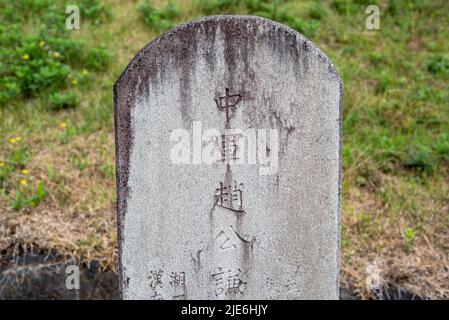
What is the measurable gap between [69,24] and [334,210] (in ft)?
11.1

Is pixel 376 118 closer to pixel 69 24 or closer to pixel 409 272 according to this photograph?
pixel 409 272

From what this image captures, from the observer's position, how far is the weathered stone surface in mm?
2332

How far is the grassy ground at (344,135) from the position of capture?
362cm

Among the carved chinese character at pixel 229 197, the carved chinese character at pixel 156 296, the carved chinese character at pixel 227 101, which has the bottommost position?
the carved chinese character at pixel 156 296

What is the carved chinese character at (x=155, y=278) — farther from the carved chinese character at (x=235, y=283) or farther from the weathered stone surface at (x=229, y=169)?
the carved chinese character at (x=235, y=283)

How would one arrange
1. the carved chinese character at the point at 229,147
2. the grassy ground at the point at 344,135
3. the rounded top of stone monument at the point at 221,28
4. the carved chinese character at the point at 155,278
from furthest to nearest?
the grassy ground at the point at 344,135, the carved chinese character at the point at 155,278, the carved chinese character at the point at 229,147, the rounded top of stone monument at the point at 221,28

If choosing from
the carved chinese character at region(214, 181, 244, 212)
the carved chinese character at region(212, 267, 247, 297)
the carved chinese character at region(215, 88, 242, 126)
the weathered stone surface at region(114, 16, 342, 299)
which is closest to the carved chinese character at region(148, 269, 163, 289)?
the weathered stone surface at region(114, 16, 342, 299)

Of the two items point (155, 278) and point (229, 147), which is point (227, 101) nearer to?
point (229, 147)

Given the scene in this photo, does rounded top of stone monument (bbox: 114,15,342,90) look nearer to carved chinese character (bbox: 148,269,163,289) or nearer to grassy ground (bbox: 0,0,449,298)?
carved chinese character (bbox: 148,269,163,289)

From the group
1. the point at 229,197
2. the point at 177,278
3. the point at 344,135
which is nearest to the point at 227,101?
the point at 229,197

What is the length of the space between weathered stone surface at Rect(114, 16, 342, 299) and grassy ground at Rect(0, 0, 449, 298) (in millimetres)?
1024

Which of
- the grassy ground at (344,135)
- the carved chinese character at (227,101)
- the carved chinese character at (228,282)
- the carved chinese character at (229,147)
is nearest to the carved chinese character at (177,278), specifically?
the carved chinese character at (228,282)

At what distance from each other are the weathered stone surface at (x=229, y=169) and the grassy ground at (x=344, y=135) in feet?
3.36
